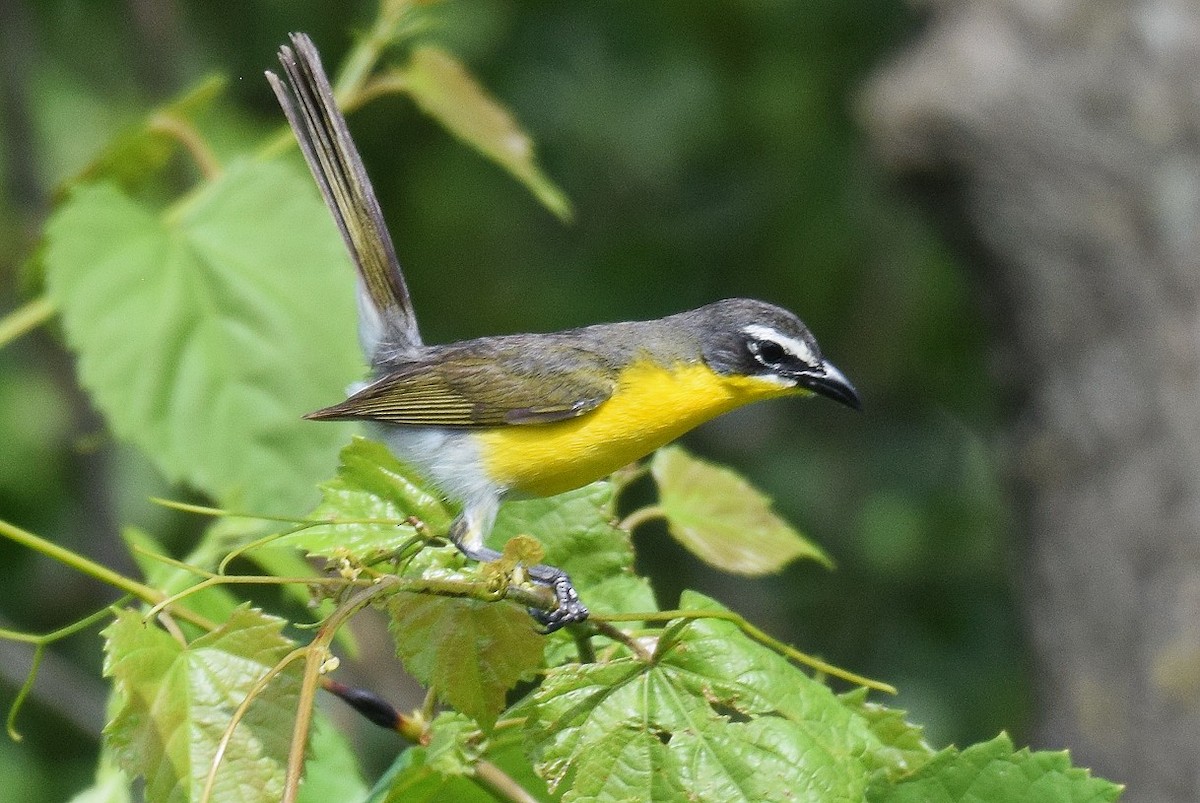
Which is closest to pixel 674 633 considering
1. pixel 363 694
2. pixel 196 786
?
pixel 363 694

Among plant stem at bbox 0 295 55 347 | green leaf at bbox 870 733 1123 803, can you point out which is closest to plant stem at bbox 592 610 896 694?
green leaf at bbox 870 733 1123 803

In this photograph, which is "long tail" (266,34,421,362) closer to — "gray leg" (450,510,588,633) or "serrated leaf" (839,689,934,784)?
"gray leg" (450,510,588,633)

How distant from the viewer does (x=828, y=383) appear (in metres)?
3.21

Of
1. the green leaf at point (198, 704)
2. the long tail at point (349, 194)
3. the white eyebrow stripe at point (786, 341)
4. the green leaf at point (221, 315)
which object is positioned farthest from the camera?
the white eyebrow stripe at point (786, 341)

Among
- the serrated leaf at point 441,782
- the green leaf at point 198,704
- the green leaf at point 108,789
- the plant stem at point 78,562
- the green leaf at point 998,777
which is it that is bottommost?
the green leaf at point 998,777

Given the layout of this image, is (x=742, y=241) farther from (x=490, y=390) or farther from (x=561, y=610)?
(x=561, y=610)

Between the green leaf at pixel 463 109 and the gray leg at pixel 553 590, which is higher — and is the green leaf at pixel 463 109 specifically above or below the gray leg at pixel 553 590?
above

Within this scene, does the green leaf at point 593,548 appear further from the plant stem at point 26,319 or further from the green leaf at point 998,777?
the plant stem at point 26,319

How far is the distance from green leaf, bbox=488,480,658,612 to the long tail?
105 cm

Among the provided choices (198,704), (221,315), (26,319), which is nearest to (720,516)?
(198,704)

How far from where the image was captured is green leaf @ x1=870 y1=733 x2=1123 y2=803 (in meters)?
1.80

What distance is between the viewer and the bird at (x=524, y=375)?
2926mm

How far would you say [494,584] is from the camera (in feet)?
5.73

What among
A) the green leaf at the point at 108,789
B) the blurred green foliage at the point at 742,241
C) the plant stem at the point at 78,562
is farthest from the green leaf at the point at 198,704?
the blurred green foliage at the point at 742,241
